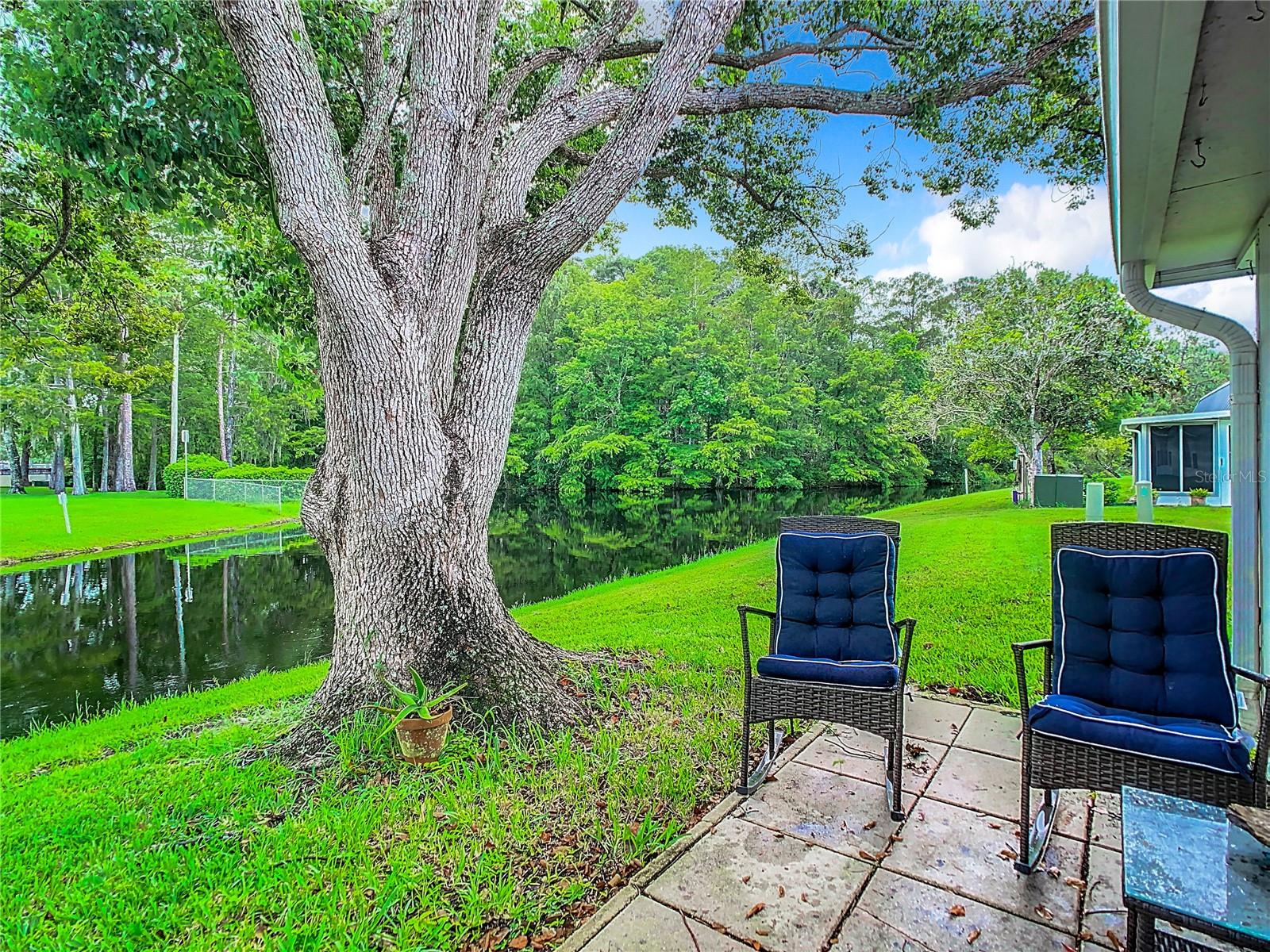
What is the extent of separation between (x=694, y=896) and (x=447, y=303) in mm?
2525

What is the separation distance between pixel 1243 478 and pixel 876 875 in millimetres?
2523

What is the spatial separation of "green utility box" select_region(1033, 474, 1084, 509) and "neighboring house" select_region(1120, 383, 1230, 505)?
1051mm

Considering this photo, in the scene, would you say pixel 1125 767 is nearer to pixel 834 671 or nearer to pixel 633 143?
pixel 834 671

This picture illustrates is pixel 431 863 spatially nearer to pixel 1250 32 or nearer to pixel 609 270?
pixel 1250 32

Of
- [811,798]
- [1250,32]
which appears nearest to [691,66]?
[1250,32]

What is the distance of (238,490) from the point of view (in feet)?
50.8

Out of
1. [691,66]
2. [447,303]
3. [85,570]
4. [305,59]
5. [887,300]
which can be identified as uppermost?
[887,300]

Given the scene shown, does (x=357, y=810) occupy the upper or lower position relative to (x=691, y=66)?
lower

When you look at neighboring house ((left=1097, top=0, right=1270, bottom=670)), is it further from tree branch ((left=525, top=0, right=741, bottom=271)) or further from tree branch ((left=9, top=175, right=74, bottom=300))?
tree branch ((left=9, top=175, right=74, bottom=300))

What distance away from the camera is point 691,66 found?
2.87 m

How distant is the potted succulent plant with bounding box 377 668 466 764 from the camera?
2.20 metres

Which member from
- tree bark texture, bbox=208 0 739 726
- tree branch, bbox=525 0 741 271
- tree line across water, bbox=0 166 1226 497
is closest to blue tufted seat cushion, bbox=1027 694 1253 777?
tree bark texture, bbox=208 0 739 726

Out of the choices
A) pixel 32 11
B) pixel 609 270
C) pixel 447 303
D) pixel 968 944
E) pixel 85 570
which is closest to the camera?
pixel 968 944

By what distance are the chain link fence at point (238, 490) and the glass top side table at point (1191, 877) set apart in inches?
728
